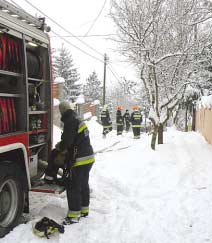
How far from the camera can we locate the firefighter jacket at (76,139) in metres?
5.37

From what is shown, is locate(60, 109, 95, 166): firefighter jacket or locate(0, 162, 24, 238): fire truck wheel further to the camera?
locate(60, 109, 95, 166): firefighter jacket

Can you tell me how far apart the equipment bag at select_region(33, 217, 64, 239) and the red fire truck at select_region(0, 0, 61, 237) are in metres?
0.33

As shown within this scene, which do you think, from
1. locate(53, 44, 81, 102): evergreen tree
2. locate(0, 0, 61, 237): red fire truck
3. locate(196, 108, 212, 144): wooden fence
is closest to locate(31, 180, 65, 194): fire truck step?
locate(0, 0, 61, 237): red fire truck

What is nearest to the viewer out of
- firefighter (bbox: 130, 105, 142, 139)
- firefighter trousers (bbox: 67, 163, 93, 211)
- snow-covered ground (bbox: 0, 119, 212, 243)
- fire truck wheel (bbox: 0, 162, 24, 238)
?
fire truck wheel (bbox: 0, 162, 24, 238)

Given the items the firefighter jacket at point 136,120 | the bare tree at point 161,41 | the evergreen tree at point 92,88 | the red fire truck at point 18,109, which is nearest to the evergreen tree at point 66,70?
the evergreen tree at point 92,88

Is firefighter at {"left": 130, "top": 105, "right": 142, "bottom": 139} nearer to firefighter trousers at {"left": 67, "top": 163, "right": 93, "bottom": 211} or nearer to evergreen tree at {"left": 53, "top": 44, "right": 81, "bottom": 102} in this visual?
firefighter trousers at {"left": 67, "top": 163, "right": 93, "bottom": 211}

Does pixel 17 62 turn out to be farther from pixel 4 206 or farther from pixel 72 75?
pixel 72 75

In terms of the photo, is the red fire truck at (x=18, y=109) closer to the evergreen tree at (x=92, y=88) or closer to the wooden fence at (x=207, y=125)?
the wooden fence at (x=207, y=125)

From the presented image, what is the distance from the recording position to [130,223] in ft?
17.6

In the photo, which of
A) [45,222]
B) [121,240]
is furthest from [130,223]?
[45,222]

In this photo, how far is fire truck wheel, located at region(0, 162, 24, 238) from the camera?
182 inches

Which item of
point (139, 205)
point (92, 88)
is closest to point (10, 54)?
point (139, 205)

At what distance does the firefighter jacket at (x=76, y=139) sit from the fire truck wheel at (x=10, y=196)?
2.64ft

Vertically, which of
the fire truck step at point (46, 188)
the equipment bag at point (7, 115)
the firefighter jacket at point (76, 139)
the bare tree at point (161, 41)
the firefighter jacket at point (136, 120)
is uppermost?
the bare tree at point (161, 41)
